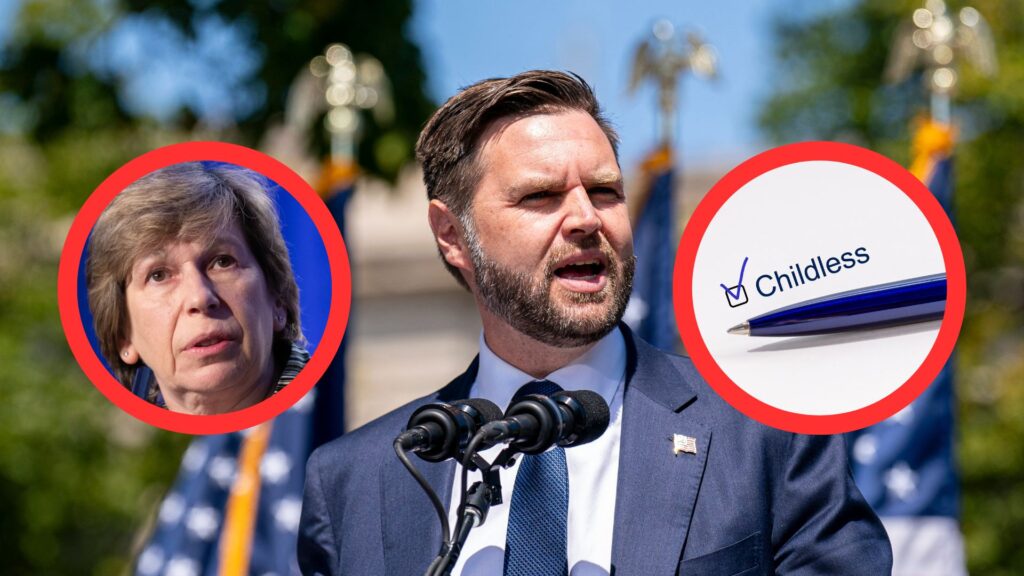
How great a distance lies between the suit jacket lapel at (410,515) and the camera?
10.2ft

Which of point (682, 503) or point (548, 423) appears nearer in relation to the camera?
point (548, 423)

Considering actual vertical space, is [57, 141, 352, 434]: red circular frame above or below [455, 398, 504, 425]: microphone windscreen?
above

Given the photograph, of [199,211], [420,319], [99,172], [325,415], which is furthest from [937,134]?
[420,319]

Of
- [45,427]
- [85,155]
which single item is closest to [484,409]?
[85,155]

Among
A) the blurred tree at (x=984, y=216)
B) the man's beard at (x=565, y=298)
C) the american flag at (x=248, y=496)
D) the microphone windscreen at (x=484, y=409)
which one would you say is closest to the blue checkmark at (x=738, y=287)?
the man's beard at (x=565, y=298)

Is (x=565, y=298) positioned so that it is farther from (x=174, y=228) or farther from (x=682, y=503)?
(x=174, y=228)

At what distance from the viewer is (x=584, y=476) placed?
10.2 feet

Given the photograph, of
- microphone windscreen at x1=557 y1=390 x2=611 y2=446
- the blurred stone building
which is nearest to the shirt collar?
microphone windscreen at x1=557 y1=390 x2=611 y2=446

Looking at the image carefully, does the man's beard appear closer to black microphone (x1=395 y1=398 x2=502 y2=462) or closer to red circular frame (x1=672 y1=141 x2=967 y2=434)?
red circular frame (x1=672 y1=141 x2=967 y2=434)

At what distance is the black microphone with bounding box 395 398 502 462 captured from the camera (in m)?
2.70

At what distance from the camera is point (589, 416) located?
2.71m

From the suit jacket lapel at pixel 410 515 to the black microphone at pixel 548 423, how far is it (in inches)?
19.9

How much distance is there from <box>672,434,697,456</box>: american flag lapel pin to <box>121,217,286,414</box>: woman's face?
0.88 metres

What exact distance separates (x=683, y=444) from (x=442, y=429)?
57 centimetres
